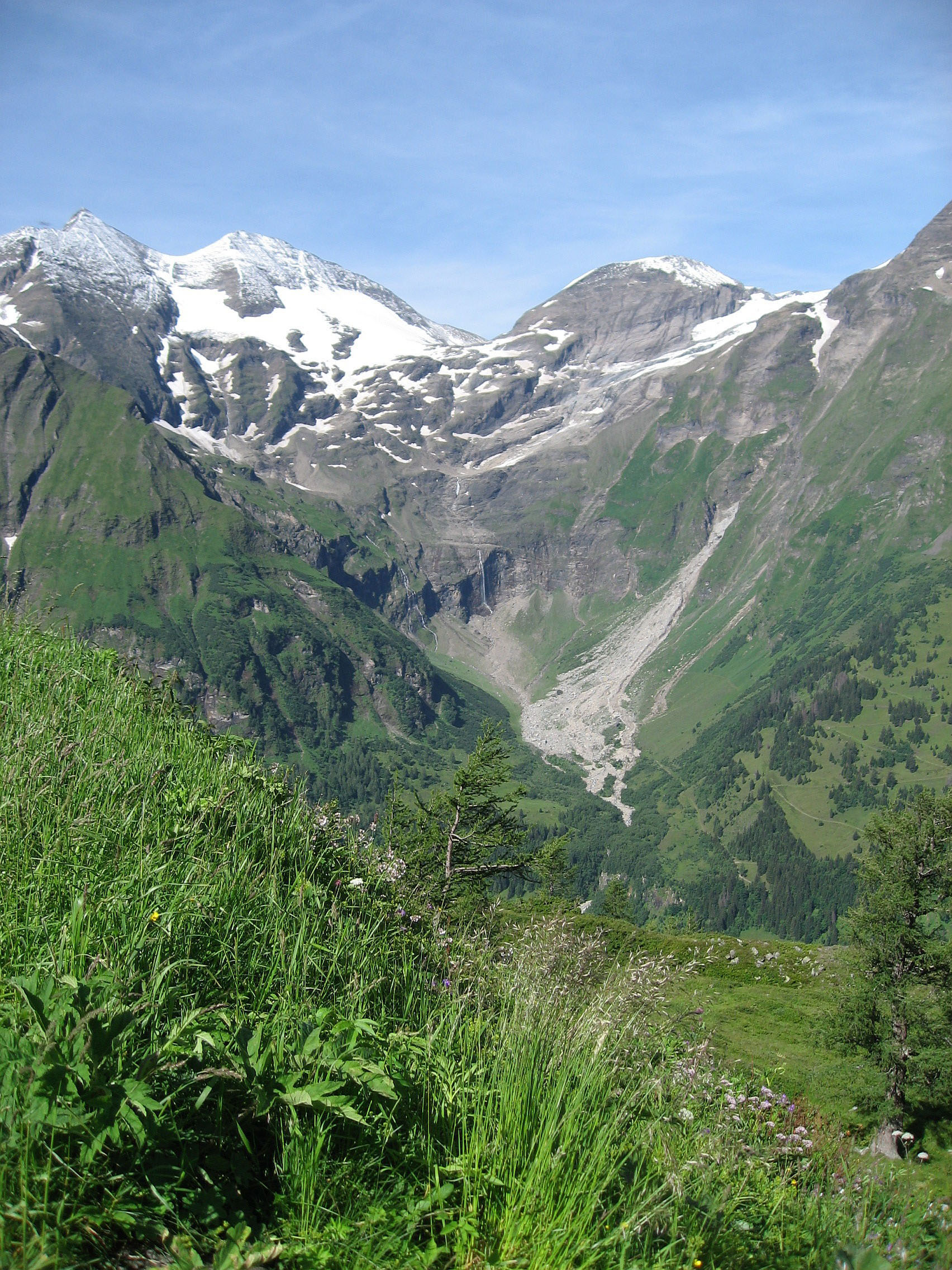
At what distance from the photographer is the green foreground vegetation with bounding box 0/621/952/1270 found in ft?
11.3

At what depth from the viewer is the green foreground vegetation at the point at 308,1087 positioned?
3439 millimetres

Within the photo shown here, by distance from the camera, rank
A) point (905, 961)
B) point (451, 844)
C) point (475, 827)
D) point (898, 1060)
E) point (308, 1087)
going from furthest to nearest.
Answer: point (475, 827), point (451, 844), point (905, 961), point (898, 1060), point (308, 1087)

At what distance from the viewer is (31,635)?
10.6 metres

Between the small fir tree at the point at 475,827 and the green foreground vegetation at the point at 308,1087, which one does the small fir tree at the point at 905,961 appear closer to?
the small fir tree at the point at 475,827

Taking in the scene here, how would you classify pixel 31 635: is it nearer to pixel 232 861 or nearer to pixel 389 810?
pixel 232 861

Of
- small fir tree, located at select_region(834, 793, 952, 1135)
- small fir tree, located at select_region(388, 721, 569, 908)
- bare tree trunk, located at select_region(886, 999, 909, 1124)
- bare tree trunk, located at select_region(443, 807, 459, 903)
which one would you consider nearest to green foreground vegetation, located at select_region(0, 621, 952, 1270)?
bare tree trunk, located at select_region(443, 807, 459, 903)

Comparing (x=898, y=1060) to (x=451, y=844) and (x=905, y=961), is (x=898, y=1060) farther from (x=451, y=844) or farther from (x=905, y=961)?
(x=451, y=844)

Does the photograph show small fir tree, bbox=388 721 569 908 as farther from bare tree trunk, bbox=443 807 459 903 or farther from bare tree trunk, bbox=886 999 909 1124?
bare tree trunk, bbox=886 999 909 1124

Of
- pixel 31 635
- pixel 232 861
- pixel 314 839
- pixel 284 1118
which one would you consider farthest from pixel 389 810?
pixel 284 1118

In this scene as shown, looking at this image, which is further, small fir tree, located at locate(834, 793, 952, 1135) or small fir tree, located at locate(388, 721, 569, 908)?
small fir tree, located at locate(388, 721, 569, 908)

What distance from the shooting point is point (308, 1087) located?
12.9ft

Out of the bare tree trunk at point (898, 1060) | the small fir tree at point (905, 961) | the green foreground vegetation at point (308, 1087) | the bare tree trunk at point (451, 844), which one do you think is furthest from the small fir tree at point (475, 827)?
the green foreground vegetation at point (308, 1087)

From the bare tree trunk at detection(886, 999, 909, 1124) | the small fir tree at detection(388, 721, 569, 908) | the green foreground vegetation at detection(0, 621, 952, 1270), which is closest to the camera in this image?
the green foreground vegetation at detection(0, 621, 952, 1270)

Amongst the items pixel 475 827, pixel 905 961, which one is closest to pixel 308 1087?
pixel 475 827
